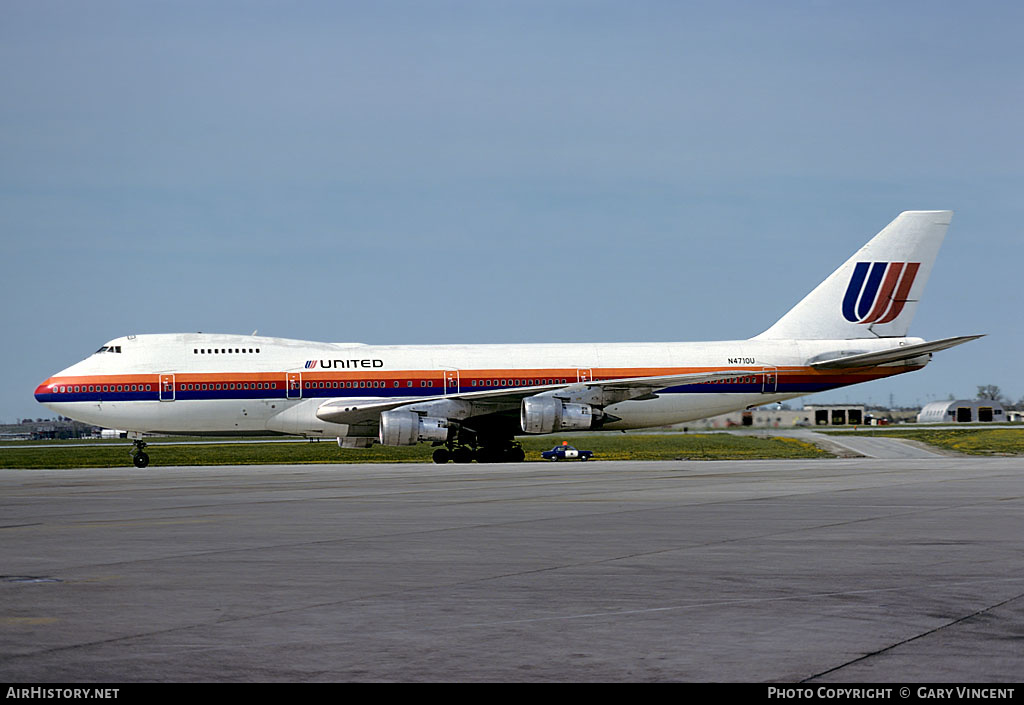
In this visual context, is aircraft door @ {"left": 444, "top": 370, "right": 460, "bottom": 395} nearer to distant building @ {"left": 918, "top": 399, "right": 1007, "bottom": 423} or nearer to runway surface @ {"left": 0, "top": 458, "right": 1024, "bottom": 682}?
runway surface @ {"left": 0, "top": 458, "right": 1024, "bottom": 682}

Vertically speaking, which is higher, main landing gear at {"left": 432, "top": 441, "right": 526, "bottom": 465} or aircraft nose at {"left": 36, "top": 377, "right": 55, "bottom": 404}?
aircraft nose at {"left": 36, "top": 377, "right": 55, "bottom": 404}

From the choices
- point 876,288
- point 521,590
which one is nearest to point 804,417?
point 876,288

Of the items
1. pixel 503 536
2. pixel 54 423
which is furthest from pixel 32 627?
pixel 54 423

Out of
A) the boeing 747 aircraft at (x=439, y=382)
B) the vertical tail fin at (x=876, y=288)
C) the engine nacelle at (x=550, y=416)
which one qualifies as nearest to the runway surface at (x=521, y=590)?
the engine nacelle at (x=550, y=416)

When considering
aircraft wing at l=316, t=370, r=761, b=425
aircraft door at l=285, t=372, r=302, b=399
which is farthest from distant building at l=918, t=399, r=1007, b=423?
aircraft door at l=285, t=372, r=302, b=399

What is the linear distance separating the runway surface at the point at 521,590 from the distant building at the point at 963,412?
13806 centimetres

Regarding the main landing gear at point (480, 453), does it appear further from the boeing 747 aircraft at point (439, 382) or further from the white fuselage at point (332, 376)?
the white fuselage at point (332, 376)

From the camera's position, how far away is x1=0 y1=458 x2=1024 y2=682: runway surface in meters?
6.66

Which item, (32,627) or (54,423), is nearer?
(32,627)

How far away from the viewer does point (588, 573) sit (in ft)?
A: 35.2

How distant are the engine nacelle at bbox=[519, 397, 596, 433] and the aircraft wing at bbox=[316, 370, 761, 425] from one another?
54 cm

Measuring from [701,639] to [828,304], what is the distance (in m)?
41.7

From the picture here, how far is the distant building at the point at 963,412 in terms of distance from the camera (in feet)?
488

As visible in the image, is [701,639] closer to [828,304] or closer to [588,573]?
[588,573]
